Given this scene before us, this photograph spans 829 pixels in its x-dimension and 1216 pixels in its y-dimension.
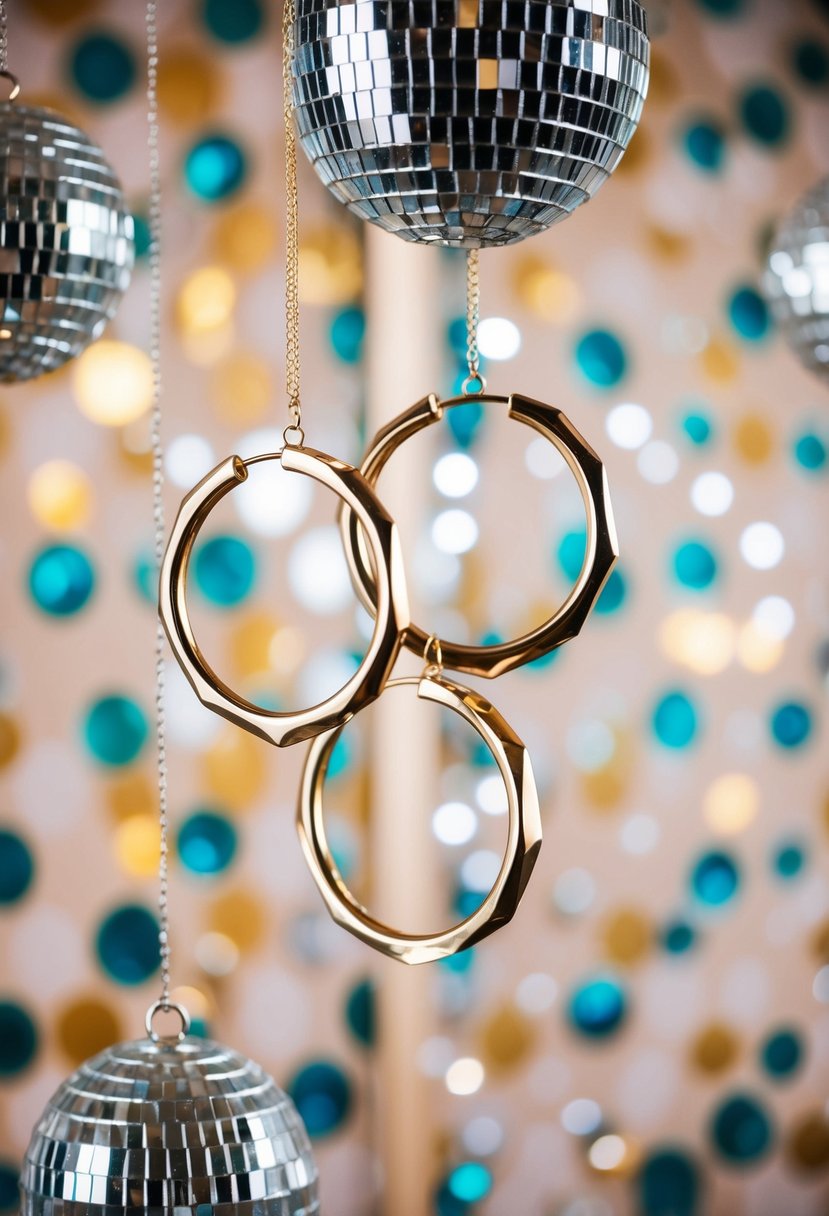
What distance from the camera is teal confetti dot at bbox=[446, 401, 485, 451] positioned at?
7.28 ft

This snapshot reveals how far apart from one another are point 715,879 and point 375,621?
72.5 inches

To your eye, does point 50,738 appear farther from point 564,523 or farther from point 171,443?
point 564,523

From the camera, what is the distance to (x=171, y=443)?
216 cm

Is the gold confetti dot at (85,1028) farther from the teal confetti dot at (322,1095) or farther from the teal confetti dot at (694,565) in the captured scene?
the teal confetti dot at (694,565)

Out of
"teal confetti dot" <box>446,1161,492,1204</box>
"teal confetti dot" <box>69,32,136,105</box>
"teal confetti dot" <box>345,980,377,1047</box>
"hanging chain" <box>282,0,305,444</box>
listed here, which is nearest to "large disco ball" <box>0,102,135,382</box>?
"hanging chain" <box>282,0,305,444</box>

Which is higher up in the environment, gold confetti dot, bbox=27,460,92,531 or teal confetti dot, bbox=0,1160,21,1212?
gold confetti dot, bbox=27,460,92,531

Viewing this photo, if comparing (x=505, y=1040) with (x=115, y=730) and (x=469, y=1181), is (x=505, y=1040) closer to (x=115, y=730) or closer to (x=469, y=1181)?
(x=469, y=1181)

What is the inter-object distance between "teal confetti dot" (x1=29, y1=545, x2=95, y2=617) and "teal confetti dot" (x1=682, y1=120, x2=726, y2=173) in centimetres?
128

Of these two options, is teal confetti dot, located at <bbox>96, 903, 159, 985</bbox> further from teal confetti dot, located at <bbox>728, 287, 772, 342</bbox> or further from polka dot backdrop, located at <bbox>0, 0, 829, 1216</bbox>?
teal confetti dot, located at <bbox>728, 287, 772, 342</bbox>

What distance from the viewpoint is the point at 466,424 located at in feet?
7.30

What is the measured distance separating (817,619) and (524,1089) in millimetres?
993

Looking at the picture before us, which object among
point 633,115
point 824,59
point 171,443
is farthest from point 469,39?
point 824,59

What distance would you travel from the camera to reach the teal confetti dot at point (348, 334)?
2217mm

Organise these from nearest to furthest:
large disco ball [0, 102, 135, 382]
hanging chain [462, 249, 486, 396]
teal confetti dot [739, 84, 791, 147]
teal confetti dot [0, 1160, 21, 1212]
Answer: hanging chain [462, 249, 486, 396] < large disco ball [0, 102, 135, 382] < teal confetti dot [0, 1160, 21, 1212] < teal confetti dot [739, 84, 791, 147]
